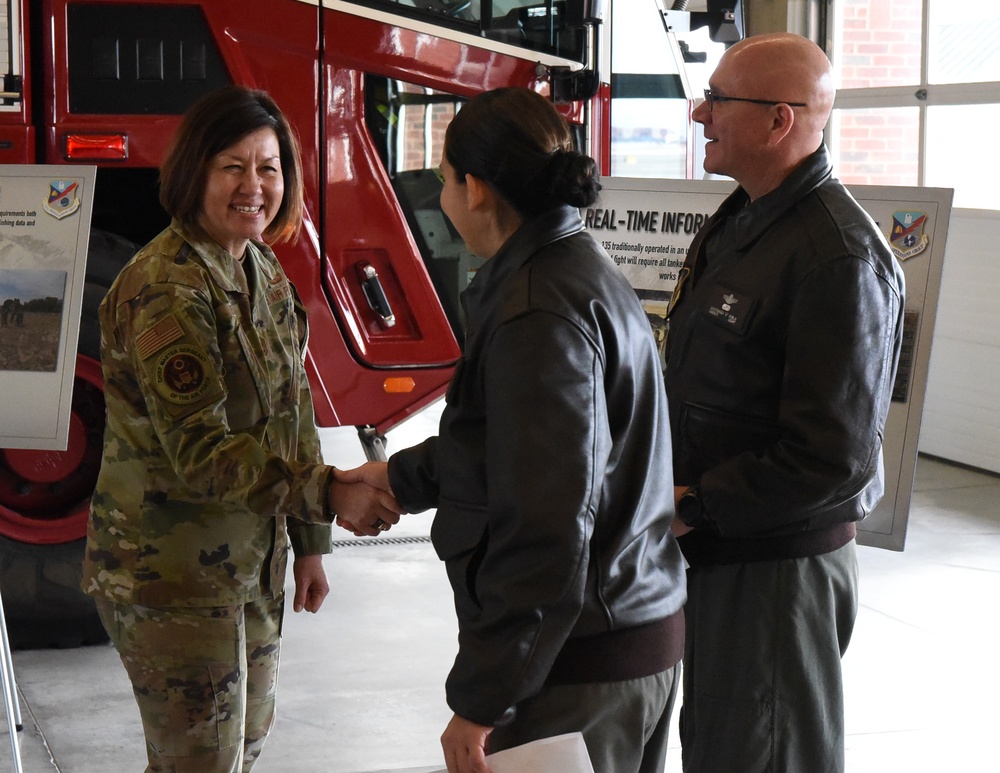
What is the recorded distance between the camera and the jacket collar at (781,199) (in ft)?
6.76

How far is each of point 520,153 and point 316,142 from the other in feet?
8.18

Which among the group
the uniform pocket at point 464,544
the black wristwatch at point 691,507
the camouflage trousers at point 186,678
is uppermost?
the uniform pocket at point 464,544

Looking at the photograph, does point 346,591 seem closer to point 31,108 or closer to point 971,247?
point 31,108

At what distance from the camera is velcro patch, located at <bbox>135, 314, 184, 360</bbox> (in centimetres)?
189

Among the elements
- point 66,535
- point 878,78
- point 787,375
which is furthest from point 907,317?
point 878,78

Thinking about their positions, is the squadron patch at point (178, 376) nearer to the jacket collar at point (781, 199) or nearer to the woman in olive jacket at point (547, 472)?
the woman in olive jacket at point (547, 472)

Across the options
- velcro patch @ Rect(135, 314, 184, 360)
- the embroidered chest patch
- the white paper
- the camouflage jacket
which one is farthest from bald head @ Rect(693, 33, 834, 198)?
the white paper

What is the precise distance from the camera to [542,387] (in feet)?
4.61

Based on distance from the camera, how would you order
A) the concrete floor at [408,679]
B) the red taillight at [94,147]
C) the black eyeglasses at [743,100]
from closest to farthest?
the black eyeglasses at [743,100] < the concrete floor at [408,679] < the red taillight at [94,147]

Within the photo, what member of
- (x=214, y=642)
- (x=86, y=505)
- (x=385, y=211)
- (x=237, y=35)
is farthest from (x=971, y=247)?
(x=214, y=642)

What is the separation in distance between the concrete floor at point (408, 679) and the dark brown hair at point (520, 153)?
2.11 m

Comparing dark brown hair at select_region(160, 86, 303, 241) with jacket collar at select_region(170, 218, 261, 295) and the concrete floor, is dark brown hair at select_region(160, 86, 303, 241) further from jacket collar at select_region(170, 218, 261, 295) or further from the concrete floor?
the concrete floor

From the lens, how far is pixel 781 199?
2.06 meters

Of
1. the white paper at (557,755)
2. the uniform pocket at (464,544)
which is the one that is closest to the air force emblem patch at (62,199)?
the uniform pocket at (464,544)
